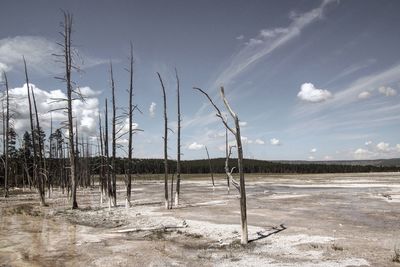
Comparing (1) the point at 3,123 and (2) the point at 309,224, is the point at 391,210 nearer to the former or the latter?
(2) the point at 309,224

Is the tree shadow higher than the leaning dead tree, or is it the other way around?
the leaning dead tree

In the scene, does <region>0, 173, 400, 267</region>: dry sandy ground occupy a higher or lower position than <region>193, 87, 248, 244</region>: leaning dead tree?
lower

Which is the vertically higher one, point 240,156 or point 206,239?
point 240,156

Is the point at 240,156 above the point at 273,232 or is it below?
above

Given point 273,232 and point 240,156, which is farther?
point 273,232

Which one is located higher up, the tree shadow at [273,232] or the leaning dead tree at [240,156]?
the leaning dead tree at [240,156]

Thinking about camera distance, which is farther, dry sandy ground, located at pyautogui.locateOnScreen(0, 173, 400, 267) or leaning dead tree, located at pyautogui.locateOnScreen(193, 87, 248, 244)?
leaning dead tree, located at pyautogui.locateOnScreen(193, 87, 248, 244)

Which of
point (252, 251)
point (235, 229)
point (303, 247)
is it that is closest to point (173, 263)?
point (252, 251)

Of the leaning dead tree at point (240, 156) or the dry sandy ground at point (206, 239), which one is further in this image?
the leaning dead tree at point (240, 156)

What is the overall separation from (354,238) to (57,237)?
1228 centimetres

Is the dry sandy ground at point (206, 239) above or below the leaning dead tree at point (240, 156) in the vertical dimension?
below

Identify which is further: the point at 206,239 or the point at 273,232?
the point at 273,232

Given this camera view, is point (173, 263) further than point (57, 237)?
No

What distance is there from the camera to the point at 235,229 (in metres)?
17.7
